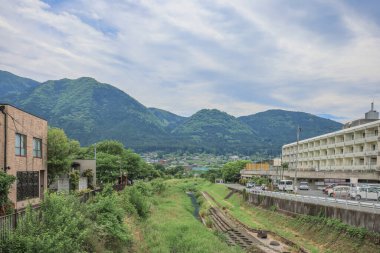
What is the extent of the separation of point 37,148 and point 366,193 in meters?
31.5

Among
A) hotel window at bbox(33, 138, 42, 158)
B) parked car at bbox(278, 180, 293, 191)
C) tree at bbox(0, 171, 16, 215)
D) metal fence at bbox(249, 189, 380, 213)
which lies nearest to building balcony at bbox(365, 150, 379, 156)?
parked car at bbox(278, 180, 293, 191)

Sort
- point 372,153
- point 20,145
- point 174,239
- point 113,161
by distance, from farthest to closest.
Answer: point 113,161 < point 372,153 < point 20,145 < point 174,239

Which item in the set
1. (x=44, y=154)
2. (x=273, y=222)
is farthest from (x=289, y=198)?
(x=44, y=154)

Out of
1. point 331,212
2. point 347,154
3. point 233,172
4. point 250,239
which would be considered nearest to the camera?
point 331,212

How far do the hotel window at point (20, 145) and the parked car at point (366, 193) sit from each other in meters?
31.1

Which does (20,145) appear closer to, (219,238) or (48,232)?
(219,238)

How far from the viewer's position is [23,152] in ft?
107

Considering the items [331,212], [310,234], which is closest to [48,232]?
[331,212]

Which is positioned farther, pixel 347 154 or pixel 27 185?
pixel 347 154

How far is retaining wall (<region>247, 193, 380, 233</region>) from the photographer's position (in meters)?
24.5

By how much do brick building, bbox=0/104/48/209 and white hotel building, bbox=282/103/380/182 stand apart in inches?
1455

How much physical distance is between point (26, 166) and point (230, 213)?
31.3m

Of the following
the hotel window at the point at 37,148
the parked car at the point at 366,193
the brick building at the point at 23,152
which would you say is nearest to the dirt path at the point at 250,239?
the parked car at the point at 366,193

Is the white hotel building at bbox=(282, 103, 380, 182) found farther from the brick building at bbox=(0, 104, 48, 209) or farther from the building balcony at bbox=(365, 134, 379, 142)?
the brick building at bbox=(0, 104, 48, 209)
